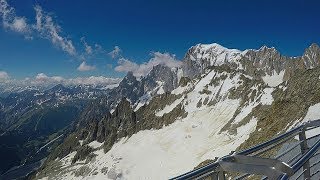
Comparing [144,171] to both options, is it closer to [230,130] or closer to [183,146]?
[183,146]

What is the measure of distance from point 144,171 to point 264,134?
431ft

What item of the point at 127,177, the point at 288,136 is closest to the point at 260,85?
the point at 127,177

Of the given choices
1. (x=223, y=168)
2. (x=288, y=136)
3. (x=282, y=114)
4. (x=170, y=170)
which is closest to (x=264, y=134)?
(x=282, y=114)

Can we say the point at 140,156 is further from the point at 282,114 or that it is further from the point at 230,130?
the point at 282,114

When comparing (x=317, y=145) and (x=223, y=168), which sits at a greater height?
(x=317, y=145)

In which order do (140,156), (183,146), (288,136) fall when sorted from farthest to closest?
(140,156) → (183,146) → (288,136)

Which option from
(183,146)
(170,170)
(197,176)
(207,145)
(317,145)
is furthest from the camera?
(183,146)

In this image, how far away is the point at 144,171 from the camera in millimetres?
176125

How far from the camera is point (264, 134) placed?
49.2 m

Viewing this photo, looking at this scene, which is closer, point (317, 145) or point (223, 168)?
point (223, 168)

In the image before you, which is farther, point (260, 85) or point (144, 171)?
point (260, 85)

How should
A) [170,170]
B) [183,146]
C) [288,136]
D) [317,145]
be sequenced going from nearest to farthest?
1. [317,145]
2. [288,136]
3. [170,170]
4. [183,146]

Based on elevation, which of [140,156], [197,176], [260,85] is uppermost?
[260,85]

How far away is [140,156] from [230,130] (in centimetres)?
5142
